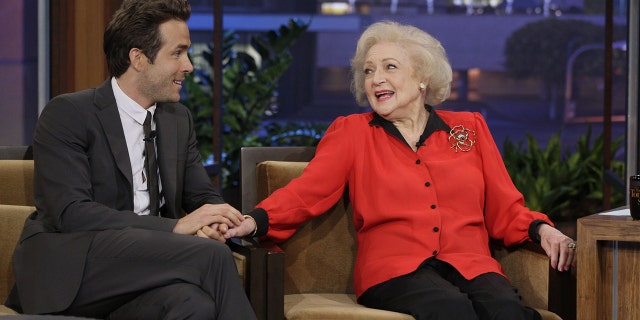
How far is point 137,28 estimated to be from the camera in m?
3.26

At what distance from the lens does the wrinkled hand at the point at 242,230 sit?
3307 millimetres

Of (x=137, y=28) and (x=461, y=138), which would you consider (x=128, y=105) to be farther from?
(x=461, y=138)

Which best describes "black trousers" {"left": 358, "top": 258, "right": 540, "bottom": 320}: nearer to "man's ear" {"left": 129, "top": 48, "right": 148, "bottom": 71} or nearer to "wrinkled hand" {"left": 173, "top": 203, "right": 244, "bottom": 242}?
"wrinkled hand" {"left": 173, "top": 203, "right": 244, "bottom": 242}

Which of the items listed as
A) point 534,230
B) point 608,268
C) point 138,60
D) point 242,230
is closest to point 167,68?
point 138,60

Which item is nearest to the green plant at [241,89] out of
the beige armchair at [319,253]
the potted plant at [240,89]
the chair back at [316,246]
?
the potted plant at [240,89]

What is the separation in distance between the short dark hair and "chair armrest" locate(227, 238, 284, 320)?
0.73 meters

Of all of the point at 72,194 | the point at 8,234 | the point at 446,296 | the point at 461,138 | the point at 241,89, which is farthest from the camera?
the point at 241,89

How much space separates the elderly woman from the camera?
3.41 meters

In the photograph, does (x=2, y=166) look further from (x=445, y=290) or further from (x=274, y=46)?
(x=274, y=46)

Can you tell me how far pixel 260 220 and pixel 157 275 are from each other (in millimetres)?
543

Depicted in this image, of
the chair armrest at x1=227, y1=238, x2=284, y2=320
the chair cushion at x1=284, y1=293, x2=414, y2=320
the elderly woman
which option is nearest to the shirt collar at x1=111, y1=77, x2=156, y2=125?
the elderly woman

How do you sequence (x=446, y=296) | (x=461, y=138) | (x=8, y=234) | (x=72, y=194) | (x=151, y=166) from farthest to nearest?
1. (x=461, y=138)
2. (x=8, y=234)
3. (x=151, y=166)
4. (x=446, y=296)
5. (x=72, y=194)

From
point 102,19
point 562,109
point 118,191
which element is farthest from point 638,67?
point 118,191

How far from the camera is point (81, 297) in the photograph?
3.04 m
